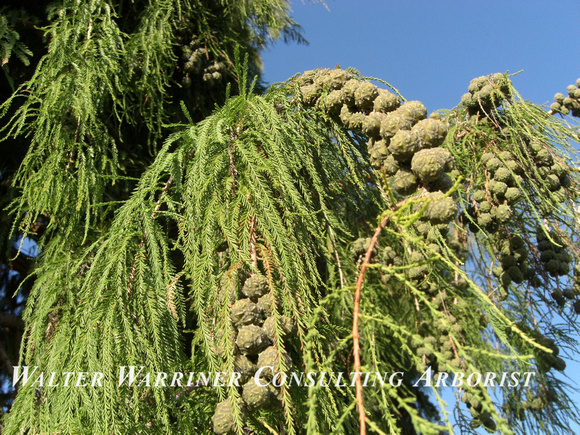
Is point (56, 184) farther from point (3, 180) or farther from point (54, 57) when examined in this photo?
point (3, 180)

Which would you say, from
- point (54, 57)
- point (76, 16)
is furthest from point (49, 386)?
Result: point (76, 16)

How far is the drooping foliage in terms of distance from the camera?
543mm

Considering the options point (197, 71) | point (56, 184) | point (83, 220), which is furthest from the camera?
point (197, 71)

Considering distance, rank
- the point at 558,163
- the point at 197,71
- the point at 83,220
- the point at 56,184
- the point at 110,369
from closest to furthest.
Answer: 1. the point at 110,369
2. the point at 558,163
3. the point at 56,184
4. the point at 83,220
5. the point at 197,71

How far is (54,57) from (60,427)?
84 cm

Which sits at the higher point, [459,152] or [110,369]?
[459,152]

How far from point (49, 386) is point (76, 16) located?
3.00ft

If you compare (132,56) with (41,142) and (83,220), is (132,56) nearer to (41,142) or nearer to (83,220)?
(41,142)

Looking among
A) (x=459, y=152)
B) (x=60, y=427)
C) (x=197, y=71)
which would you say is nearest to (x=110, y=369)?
(x=60, y=427)

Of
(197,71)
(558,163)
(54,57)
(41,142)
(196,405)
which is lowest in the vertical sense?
(196,405)

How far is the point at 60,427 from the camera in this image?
1.97ft

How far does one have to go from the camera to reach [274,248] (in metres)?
0.63

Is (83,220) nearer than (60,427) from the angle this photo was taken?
No

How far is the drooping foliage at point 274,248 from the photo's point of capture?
1.78 ft
